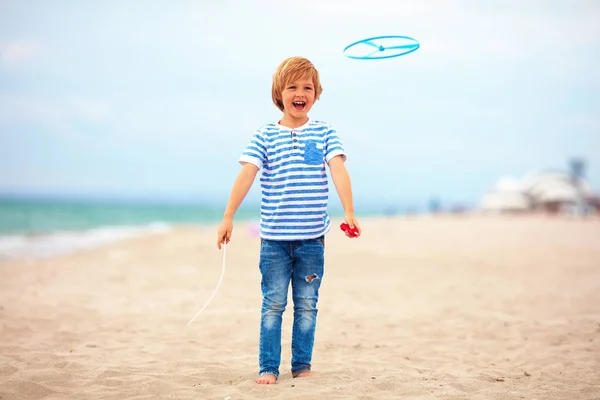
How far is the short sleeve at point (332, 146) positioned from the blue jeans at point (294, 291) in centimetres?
50

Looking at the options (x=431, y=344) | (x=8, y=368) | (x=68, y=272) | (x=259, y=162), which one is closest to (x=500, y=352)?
(x=431, y=344)

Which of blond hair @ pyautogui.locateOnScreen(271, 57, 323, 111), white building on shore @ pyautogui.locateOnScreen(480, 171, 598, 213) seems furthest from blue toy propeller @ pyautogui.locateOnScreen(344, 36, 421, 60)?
white building on shore @ pyautogui.locateOnScreen(480, 171, 598, 213)

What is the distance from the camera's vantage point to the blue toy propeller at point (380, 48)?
12.9ft

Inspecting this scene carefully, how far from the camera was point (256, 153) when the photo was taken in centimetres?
350

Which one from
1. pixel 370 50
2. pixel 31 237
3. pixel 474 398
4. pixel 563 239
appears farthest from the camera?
pixel 31 237

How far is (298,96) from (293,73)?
135 millimetres

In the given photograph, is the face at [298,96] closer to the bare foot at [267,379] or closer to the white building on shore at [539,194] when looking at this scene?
the bare foot at [267,379]

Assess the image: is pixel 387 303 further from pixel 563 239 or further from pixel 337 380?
pixel 563 239

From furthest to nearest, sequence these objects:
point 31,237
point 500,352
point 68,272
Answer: point 31,237
point 68,272
point 500,352

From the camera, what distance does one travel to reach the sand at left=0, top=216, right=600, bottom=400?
345 cm

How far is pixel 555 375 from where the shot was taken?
3.94 metres

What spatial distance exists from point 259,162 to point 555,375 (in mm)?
2409

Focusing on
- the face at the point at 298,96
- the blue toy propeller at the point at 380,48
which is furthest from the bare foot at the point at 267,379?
the blue toy propeller at the point at 380,48

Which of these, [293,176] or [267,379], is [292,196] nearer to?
[293,176]
